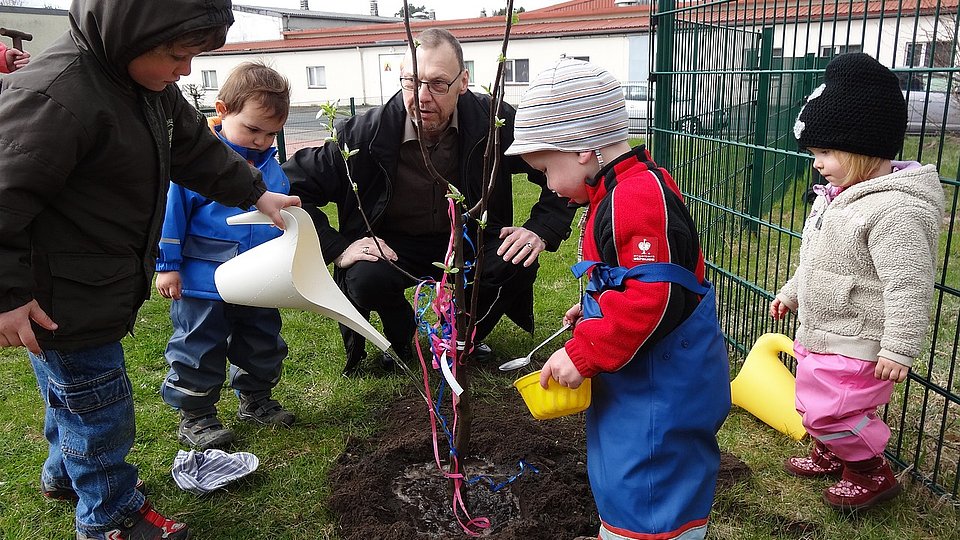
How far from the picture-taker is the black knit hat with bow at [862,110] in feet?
6.48

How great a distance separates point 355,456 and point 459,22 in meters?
26.5

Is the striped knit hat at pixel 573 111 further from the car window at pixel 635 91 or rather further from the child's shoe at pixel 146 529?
the car window at pixel 635 91

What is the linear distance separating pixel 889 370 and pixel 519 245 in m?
1.40

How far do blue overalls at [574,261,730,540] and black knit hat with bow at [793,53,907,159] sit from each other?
64 centimetres

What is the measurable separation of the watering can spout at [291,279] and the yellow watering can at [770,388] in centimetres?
164

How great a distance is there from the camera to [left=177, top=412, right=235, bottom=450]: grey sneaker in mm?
2736

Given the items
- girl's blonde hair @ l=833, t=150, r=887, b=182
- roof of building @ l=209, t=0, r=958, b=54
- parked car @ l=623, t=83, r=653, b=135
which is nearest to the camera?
girl's blonde hair @ l=833, t=150, r=887, b=182

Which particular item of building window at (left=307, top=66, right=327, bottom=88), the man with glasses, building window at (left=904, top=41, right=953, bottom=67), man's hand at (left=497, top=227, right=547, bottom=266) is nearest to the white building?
building window at (left=307, top=66, right=327, bottom=88)

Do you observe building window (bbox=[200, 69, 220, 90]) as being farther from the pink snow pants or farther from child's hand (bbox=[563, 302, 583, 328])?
the pink snow pants

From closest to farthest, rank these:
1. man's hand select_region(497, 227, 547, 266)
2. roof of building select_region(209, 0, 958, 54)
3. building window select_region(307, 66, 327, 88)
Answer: man's hand select_region(497, 227, 547, 266), roof of building select_region(209, 0, 958, 54), building window select_region(307, 66, 327, 88)

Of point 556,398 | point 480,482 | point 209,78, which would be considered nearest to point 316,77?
point 209,78

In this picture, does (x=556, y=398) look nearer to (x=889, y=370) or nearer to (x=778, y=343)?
(x=889, y=370)

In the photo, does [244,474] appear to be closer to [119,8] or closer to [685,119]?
[119,8]

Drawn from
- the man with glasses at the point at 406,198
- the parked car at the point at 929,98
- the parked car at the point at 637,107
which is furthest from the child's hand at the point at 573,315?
the parked car at the point at 637,107
